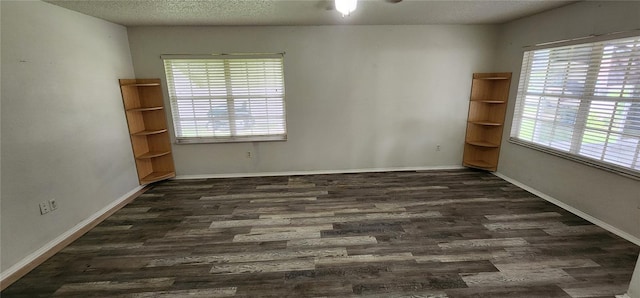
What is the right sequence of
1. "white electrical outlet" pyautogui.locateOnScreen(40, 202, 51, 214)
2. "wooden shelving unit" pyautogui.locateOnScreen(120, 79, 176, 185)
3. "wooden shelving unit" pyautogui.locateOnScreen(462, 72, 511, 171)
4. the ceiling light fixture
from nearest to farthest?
the ceiling light fixture < "white electrical outlet" pyautogui.locateOnScreen(40, 202, 51, 214) < "wooden shelving unit" pyautogui.locateOnScreen(120, 79, 176, 185) < "wooden shelving unit" pyautogui.locateOnScreen(462, 72, 511, 171)

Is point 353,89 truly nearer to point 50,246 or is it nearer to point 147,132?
point 147,132

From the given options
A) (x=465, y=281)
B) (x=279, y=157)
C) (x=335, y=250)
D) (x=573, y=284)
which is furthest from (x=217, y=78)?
(x=573, y=284)

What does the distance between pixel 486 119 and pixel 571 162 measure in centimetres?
144

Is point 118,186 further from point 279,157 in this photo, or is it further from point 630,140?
point 630,140

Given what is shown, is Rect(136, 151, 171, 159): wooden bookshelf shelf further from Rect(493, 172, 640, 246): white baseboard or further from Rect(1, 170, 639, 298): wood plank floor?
Rect(493, 172, 640, 246): white baseboard

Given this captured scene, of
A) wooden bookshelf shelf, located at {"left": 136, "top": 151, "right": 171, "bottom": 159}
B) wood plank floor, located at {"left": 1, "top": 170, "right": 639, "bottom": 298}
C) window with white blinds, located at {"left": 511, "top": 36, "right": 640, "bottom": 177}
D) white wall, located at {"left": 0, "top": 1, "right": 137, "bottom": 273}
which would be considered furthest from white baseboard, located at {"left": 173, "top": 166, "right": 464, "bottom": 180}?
window with white blinds, located at {"left": 511, "top": 36, "right": 640, "bottom": 177}

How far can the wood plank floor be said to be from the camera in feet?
6.12

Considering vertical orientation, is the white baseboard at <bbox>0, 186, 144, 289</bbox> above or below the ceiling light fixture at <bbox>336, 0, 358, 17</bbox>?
below

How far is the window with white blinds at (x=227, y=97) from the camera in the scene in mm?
3702

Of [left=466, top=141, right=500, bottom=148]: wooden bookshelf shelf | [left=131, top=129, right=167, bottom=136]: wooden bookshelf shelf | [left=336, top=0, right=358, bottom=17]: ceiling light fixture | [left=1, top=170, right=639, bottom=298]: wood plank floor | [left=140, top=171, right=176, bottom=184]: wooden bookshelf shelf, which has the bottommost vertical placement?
[left=1, top=170, right=639, bottom=298]: wood plank floor

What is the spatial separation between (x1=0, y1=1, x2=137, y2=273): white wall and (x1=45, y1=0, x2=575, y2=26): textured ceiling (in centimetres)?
30

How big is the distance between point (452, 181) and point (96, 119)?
476 centimetres

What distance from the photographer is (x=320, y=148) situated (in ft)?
13.7

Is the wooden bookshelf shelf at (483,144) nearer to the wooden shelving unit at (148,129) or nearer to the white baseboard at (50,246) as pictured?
the wooden shelving unit at (148,129)
